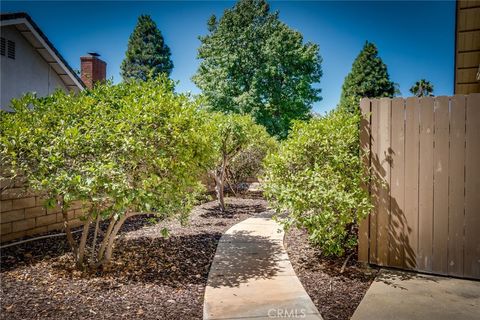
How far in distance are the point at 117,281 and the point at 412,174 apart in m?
4.15

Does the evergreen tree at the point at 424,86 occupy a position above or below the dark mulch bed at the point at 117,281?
above

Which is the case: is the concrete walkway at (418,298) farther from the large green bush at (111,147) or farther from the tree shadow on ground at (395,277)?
the large green bush at (111,147)

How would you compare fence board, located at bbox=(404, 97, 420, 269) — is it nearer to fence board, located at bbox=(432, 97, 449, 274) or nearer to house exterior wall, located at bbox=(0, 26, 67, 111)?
fence board, located at bbox=(432, 97, 449, 274)

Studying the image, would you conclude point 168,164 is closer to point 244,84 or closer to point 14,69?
point 14,69

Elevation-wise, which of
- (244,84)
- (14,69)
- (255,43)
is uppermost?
(255,43)

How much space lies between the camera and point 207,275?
4.70 meters

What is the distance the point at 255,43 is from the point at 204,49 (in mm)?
4473

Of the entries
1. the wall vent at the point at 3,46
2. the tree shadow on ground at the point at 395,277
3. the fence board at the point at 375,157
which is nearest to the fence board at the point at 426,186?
the tree shadow on ground at the point at 395,277

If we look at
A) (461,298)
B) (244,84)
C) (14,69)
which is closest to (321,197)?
(461,298)

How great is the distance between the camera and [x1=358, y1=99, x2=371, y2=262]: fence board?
4820 millimetres

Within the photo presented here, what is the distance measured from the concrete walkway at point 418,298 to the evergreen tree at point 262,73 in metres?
20.1

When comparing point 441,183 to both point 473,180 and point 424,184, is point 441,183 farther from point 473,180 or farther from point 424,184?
point 473,180

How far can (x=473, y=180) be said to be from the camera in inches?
169

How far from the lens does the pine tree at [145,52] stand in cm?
4194
